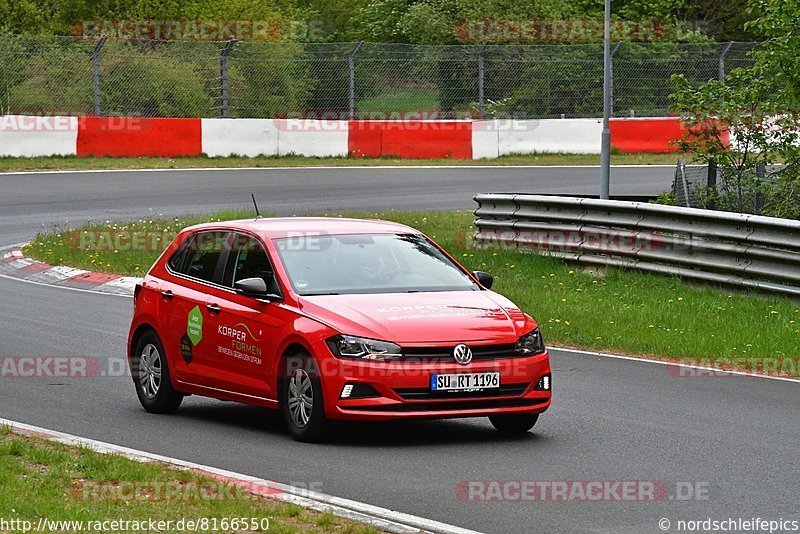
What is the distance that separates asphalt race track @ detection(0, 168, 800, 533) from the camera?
8.08m

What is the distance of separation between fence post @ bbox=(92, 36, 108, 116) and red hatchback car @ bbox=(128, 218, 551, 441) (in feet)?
73.4

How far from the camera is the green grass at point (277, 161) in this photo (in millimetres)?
32312

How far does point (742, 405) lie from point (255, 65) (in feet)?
81.5

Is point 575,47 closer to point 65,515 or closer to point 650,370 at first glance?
point 650,370

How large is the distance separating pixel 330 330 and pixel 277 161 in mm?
24648

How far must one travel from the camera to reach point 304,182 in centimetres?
3045

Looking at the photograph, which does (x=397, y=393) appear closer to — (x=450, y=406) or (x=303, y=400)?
(x=450, y=406)

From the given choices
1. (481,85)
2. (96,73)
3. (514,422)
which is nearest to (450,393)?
(514,422)

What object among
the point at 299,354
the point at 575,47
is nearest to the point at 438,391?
the point at 299,354

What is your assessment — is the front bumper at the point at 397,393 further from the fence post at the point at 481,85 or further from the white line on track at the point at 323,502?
the fence post at the point at 481,85

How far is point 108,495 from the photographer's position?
7.87m

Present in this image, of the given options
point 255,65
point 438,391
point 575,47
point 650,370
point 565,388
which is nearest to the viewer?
point 438,391

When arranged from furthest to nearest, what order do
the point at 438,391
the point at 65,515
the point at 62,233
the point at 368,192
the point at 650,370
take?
the point at 368,192
the point at 62,233
the point at 650,370
the point at 438,391
the point at 65,515

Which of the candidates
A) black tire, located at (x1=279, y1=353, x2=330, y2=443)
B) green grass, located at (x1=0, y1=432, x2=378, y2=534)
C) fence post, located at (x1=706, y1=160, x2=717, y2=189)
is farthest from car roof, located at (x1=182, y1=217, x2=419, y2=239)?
fence post, located at (x1=706, y1=160, x2=717, y2=189)
